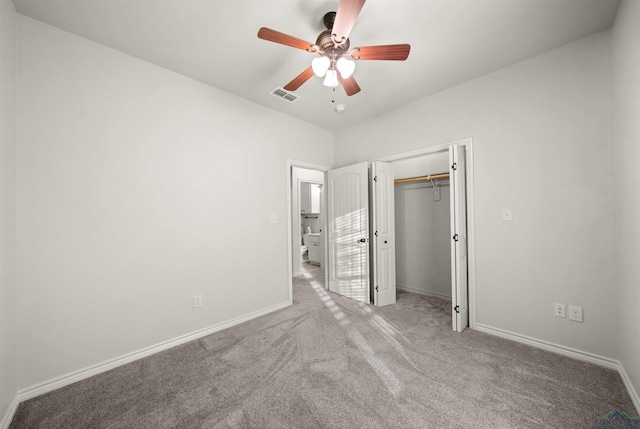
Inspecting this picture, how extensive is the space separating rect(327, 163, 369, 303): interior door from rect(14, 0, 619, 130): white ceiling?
4.75 feet

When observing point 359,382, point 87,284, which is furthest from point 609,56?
point 87,284

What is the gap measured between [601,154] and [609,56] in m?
0.79

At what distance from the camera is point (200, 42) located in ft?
6.79

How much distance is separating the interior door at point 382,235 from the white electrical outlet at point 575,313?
1810 mm

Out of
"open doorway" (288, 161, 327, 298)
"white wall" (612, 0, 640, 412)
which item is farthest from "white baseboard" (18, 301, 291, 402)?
"white wall" (612, 0, 640, 412)

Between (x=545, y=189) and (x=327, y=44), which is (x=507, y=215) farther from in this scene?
(x=327, y=44)

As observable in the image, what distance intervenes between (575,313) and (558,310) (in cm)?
11

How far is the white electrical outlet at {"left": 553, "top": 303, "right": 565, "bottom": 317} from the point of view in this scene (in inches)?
84.8

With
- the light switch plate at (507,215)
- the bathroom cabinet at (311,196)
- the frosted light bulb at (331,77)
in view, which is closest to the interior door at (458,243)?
the light switch plate at (507,215)

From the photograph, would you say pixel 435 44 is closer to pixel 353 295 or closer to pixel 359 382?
pixel 359 382

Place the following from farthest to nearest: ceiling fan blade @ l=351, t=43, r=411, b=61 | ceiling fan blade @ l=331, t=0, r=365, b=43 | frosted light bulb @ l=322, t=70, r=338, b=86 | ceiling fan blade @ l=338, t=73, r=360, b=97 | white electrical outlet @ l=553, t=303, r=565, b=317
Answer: white electrical outlet @ l=553, t=303, r=565, b=317
ceiling fan blade @ l=338, t=73, r=360, b=97
frosted light bulb @ l=322, t=70, r=338, b=86
ceiling fan blade @ l=351, t=43, r=411, b=61
ceiling fan blade @ l=331, t=0, r=365, b=43

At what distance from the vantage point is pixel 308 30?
192 cm

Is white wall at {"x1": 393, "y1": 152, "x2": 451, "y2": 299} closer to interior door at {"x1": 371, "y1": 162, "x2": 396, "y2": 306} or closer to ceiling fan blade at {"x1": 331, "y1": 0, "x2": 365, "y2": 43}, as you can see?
interior door at {"x1": 371, "y1": 162, "x2": 396, "y2": 306}

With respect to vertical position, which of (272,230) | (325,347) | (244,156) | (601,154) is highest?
(244,156)
